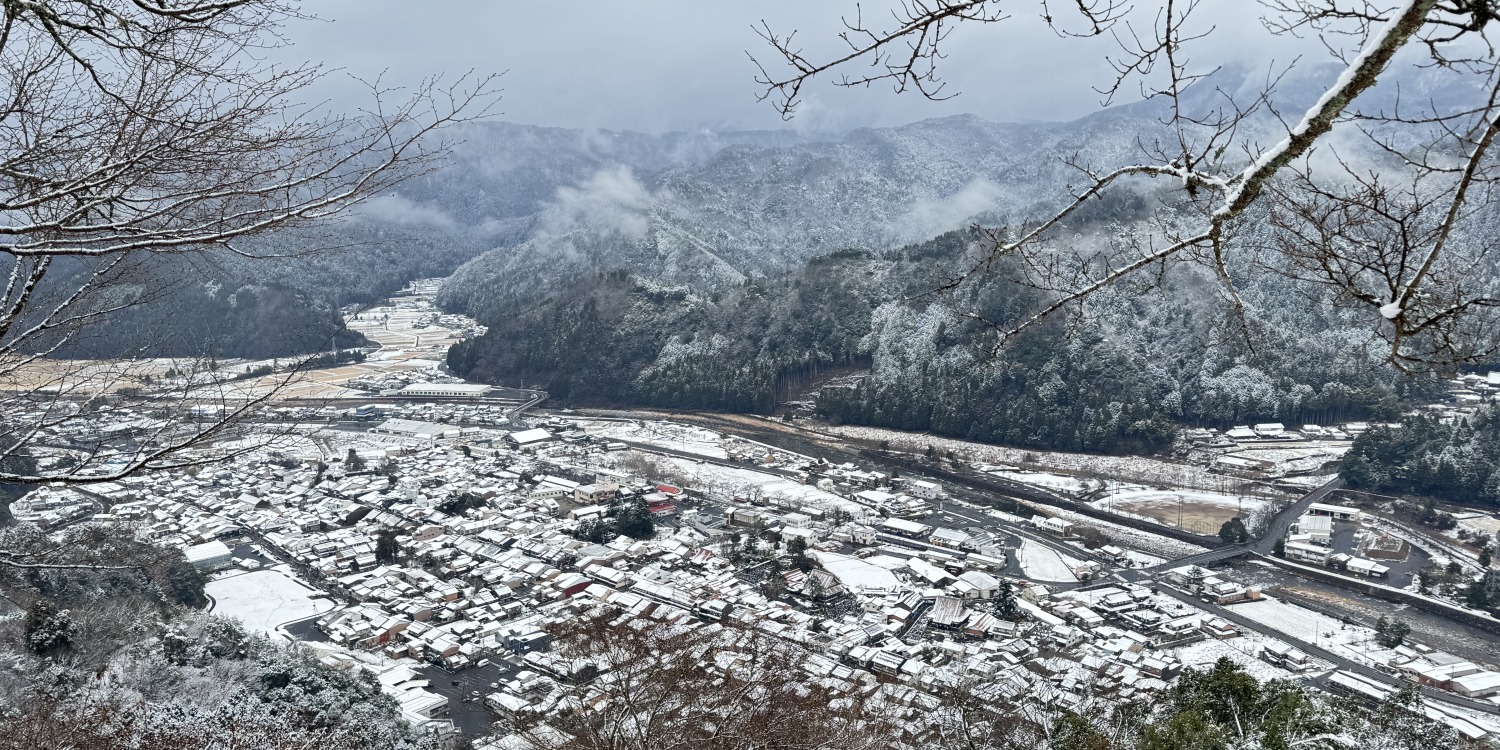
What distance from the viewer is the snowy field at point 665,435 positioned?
81.6 feet

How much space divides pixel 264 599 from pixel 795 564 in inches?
306

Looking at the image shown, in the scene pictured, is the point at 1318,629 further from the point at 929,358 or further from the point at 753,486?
the point at 929,358

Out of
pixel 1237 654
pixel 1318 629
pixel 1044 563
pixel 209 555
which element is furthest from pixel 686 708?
pixel 209 555

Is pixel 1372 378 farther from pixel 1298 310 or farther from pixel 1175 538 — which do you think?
pixel 1175 538

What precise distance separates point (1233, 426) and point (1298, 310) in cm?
665

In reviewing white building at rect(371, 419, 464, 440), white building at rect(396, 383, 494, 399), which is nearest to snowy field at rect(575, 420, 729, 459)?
white building at rect(371, 419, 464, 440)

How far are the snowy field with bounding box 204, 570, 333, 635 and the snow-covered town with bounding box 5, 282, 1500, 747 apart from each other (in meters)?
0.05

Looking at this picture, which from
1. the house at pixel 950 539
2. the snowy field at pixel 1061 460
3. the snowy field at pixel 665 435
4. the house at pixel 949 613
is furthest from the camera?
the snowy field at pixel 665 435

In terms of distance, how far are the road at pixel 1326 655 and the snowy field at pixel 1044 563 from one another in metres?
1.45

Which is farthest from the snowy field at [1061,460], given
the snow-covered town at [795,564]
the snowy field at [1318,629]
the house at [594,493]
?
the house at [594,493]

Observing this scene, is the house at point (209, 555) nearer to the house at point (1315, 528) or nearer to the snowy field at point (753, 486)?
the snowy field at point (753, 486)

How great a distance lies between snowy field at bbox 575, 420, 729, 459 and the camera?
24.9 m

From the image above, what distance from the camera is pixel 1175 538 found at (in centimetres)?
1669

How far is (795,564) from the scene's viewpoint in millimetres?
13906
